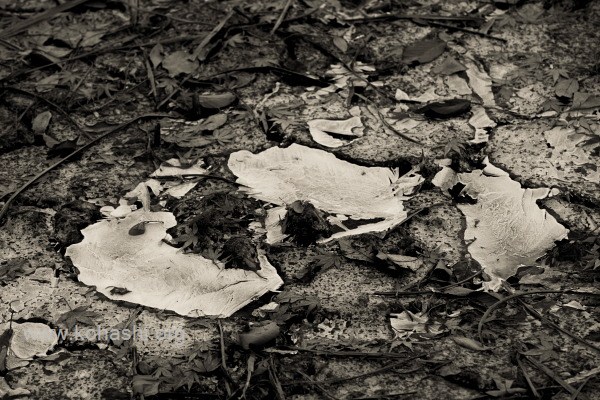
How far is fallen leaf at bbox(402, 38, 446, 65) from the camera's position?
226cm

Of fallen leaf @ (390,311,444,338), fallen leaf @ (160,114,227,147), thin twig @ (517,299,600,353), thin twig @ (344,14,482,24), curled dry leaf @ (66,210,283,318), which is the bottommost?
curled dry leaf @ (66,210,283,318)

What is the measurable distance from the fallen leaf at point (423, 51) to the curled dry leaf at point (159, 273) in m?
0.88

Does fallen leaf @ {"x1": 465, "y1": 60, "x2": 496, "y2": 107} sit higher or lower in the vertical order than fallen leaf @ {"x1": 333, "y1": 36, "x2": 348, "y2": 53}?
higher

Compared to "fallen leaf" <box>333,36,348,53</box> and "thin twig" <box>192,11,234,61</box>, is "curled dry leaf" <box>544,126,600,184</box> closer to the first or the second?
"fallen leaf" <box>333,36,348,53</box>

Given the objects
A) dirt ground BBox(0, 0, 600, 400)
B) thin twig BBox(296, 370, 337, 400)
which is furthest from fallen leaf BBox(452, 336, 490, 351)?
thin twig BBox(296, 370, 337, 400)

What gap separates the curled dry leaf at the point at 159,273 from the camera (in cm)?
162

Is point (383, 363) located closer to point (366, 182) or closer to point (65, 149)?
point (366, 182)

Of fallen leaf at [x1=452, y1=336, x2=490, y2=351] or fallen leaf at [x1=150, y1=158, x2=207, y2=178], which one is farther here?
fallen leaf at [x1=150, y1=158, x2=207, y2=178]

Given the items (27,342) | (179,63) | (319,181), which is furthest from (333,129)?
(27,342)

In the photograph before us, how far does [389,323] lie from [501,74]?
98cm

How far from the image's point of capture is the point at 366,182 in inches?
74.2

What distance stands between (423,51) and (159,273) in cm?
108

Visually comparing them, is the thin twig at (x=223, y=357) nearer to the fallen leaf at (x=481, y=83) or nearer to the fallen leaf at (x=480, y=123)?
the fallen leaf at (x=480, y=123)

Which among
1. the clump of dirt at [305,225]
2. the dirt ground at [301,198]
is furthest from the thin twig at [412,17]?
the clump of dirt at [305,225]
